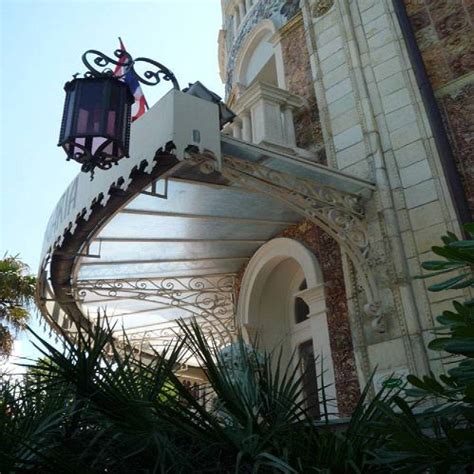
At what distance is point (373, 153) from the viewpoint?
633cm

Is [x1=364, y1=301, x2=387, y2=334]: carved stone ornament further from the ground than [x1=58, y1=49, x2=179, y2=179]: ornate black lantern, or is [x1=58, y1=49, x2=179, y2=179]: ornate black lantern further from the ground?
[x1=58, y1=49, x2=179, y2=179]: ornate black lantern

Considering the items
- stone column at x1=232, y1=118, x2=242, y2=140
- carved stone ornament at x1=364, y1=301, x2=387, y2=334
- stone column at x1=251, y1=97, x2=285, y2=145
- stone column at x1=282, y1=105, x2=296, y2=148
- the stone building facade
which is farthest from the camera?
stone column at x1=232, y1=118, x2=242, y2=140

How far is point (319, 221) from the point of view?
18.8 feet

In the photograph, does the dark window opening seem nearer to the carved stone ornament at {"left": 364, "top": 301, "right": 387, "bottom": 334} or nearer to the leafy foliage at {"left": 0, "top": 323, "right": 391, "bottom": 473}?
the carved stone ornament at {"left": 364, "top": 301, "right": 387, "bottom": 334}

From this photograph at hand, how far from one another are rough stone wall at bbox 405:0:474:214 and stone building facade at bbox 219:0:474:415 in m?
0.01

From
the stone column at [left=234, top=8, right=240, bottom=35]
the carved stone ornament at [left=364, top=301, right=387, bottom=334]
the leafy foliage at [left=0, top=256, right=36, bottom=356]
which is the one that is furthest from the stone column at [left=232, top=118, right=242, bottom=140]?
the leafy foliage at [left=0, top=256, right=36, bottom=356]

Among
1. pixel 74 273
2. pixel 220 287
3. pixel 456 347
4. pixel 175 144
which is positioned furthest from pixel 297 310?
pixel 456 347

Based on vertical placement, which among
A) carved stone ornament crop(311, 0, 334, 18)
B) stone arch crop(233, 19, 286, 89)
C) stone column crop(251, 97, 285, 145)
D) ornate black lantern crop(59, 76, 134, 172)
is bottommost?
ornate black lantern crop(59, 76, 134, 172)

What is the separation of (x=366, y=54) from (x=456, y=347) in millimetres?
5435

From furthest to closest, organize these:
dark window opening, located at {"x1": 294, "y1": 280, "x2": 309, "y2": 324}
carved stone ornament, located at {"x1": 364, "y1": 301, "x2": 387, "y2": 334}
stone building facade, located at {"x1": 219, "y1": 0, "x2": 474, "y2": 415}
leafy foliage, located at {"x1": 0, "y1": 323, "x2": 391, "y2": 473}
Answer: dark window opening, located at {"x1": 294, "y1": 280, "x2": 309, "y2": 324} < stone building facade, located at {"x1": 219, "y1": 0, "x2": 474, "y2": 415} < carved stone ornament, located at {"x1": 364, "y1": 301, "x2": 387, "y2": 334} < leafy foliage, located at {"x1": 0, "y1": 323, "x2": 391, "y2": 473}

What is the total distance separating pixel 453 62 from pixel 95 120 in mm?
4343

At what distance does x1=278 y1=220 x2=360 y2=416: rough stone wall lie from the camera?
576 centimetres

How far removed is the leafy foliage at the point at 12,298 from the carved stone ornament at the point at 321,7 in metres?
10.0

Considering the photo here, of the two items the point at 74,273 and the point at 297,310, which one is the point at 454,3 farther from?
the point at 74,273
